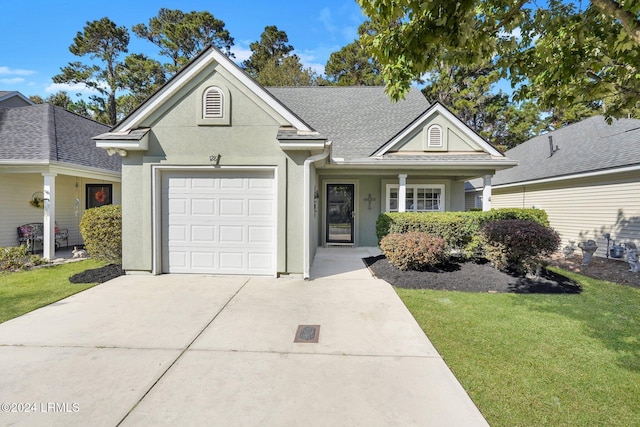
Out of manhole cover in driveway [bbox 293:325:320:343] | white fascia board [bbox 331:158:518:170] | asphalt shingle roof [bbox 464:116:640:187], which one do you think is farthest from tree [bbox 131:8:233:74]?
manhole cover in driveway [bbox 293:325:320:343]

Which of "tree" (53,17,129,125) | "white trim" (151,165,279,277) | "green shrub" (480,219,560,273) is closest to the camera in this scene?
"green shrub" (480,219,560,273)

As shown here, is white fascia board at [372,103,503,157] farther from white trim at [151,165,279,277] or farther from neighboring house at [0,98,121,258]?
neighboring house at [0,98,121,258]

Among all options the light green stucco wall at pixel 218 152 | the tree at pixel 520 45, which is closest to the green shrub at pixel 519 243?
the tree at pixel 520 45

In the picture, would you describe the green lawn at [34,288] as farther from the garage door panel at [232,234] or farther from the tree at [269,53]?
the tree at [269,53]

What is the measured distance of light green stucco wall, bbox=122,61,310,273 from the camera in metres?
6.88

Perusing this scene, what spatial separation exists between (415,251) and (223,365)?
5.19 metres

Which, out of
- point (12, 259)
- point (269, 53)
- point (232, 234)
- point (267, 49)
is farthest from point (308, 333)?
point (267, 49)

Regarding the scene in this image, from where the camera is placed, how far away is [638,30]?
101 inches

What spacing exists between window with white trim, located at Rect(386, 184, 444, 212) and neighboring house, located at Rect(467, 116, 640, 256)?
16.8 feet

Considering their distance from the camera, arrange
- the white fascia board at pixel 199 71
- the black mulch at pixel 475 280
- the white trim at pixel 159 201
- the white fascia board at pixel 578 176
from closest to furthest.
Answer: the black mulch at pixel 475 280, the white fascia board at pixel 199 71, the white trim at pixel 159 201, the white fascia board at pixel 578 176

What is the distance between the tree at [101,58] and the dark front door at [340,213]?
88.9 feet

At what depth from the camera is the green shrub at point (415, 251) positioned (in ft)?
23.4

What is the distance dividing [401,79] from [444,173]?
7555mm

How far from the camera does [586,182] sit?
11.2 metres
